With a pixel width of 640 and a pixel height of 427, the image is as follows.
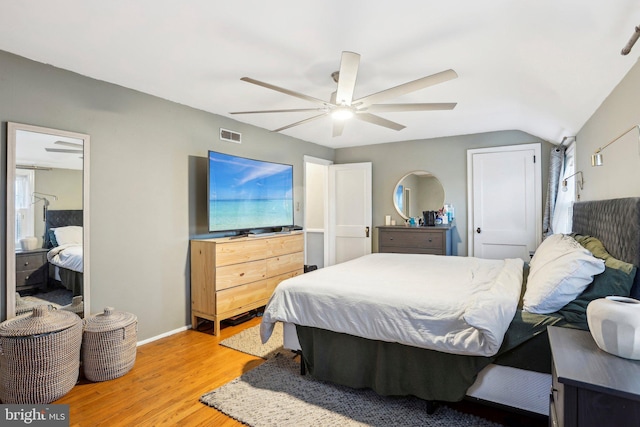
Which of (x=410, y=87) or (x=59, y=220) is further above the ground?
(x=410, y=87)

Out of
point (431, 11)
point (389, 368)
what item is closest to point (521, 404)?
point (389, 368)

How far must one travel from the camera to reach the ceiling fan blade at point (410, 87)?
73.9 inches

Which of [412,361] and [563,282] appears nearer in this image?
[563,282]

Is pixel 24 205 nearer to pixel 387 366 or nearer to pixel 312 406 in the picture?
pixel 312 406

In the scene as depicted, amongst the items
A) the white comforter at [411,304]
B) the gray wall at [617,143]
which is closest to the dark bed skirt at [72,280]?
the white comforter at [411,304]

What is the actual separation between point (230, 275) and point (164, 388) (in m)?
1.23

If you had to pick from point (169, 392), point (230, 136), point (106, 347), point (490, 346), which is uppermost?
point (230, 136)

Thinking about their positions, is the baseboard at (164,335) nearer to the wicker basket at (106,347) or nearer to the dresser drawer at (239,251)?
the wicker basket at (106,347)

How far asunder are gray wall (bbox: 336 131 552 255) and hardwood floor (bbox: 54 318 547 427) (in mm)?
3078

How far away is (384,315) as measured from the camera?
6.41 ft

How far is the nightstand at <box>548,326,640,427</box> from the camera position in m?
0.98

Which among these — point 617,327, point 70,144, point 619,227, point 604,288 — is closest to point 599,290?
point 604,288

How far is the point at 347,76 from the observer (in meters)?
1.98

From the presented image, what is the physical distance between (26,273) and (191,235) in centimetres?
135
